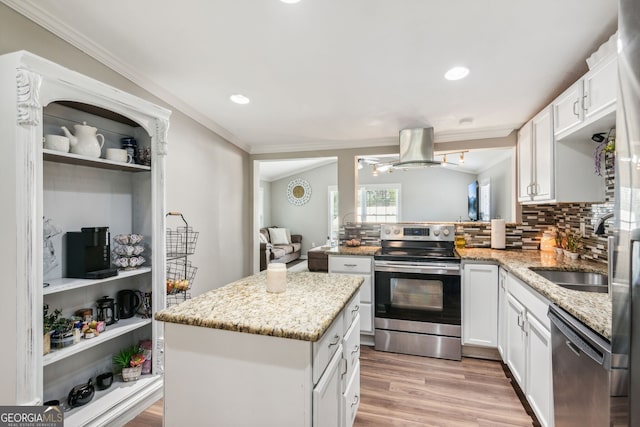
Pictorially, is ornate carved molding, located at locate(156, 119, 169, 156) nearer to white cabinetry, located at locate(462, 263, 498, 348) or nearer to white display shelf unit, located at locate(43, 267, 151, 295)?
white display shelf unit, located at locate(43, 267, 151, 295)

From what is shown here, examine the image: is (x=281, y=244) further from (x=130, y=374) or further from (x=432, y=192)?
(x=130, y=374)

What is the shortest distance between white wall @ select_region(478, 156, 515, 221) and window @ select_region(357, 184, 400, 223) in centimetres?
212

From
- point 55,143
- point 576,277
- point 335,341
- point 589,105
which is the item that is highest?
point 589,105

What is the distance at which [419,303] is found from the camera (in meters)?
2.80

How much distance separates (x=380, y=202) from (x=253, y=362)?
697 cm

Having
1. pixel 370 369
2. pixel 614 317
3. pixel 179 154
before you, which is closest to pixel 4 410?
pixel 179 154

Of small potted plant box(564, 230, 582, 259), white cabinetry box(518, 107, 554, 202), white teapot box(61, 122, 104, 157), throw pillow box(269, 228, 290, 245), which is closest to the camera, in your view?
white teapot box(61, 122, 104, 157)

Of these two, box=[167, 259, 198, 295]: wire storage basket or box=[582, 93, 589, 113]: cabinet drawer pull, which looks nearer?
box=[582, 93, 589, 113]: cabinet drawer pull

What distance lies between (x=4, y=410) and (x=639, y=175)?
8.46 ft

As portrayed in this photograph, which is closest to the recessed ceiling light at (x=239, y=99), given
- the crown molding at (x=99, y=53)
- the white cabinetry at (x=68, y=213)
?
the crown molding at (x=99, y=53)

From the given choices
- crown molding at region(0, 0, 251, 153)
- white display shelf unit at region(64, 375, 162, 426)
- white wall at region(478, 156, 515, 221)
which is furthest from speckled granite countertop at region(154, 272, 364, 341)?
white wall at region(478, 156, 515, 221)

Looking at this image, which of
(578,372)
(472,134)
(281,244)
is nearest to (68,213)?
(578,372)

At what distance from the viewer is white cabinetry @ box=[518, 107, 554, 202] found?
2.28m

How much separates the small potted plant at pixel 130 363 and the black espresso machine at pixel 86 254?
2.15ft
